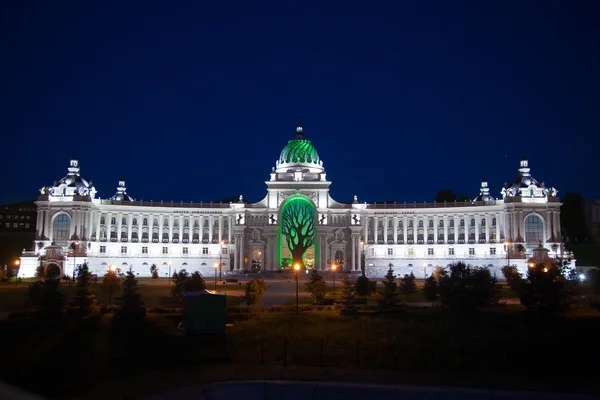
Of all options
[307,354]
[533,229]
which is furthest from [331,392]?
[533,229]

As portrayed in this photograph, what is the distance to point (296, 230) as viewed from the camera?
108 metres

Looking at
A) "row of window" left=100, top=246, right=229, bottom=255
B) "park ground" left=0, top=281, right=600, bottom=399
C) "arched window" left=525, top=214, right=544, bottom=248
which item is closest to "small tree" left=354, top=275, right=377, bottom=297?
"park ground" left=0, top=281, right=600, bottom=399

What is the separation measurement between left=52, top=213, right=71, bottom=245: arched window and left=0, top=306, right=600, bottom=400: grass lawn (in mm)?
71951

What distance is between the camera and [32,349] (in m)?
27.8

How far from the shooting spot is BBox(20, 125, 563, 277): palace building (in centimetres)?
10394

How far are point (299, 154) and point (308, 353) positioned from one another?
9218cm

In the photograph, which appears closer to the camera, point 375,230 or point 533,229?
point 533,229

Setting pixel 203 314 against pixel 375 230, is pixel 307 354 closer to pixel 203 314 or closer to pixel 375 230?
pixel 203 314

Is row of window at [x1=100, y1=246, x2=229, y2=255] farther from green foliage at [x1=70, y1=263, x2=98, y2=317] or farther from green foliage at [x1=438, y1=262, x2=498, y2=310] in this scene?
green foliage at [x1=70, y1=263, x2=98, y2=317]

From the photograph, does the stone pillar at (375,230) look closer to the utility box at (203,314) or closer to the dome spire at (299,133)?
the dome spire at (299,133)

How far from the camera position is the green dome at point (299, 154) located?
384ft

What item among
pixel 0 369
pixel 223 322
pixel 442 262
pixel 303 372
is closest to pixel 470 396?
pixel 303 372

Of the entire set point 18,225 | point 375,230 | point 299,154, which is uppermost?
point 299,154

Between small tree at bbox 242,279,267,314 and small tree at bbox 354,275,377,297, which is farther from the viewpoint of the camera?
small tree at bbox 354,275,377,297
